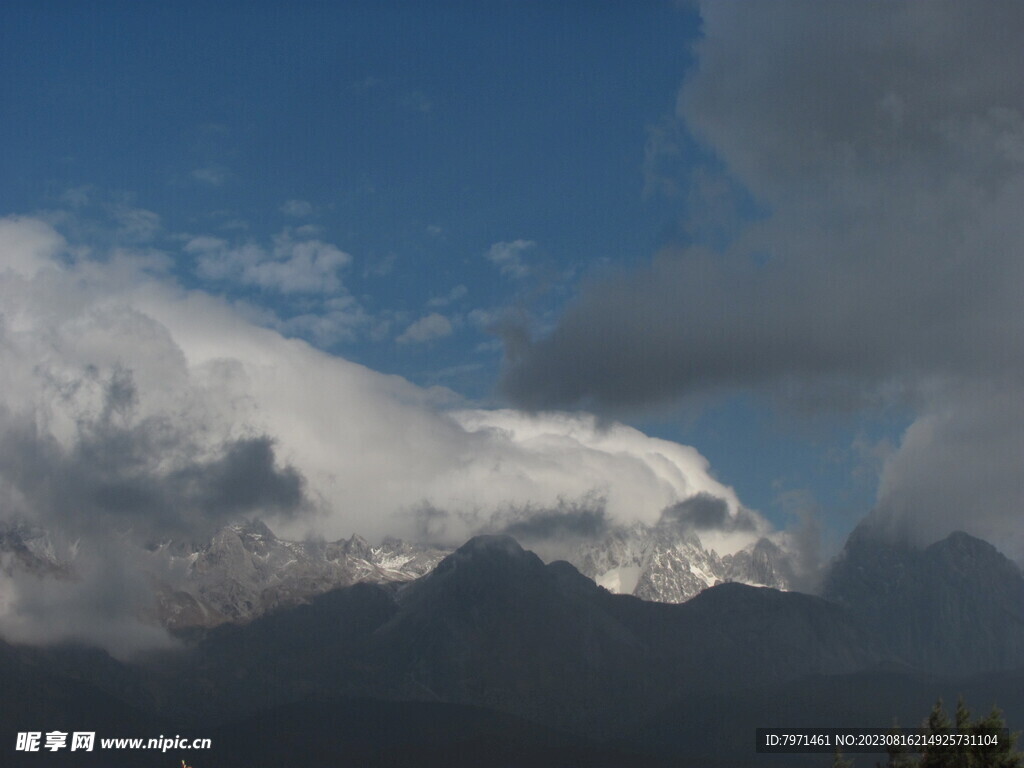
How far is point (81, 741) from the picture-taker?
18775cm

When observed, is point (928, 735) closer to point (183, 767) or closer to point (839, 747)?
point (839, 747)

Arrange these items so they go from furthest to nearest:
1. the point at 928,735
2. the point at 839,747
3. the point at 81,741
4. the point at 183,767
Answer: the point at 81,741, the point at 839,747, the point at 928,735, the point at 183,767

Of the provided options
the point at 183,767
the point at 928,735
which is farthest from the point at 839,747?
the point at 183,767

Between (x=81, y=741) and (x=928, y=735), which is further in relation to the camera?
(x=81, y=741)

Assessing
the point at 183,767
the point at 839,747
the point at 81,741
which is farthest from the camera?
the point at 81,741

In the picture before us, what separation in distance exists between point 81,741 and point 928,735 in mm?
134797

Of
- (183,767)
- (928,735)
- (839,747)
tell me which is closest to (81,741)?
(183,767)

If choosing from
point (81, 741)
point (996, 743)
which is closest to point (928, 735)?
point (996, 743)

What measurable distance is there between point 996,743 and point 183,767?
71698 mm

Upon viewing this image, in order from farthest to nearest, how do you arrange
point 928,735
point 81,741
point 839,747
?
point 81,741 → point 839,747 → point 928,735

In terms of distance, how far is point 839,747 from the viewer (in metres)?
126

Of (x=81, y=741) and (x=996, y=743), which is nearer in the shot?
(x=996, y=743)

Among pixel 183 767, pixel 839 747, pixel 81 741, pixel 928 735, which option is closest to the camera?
pixel 183 767

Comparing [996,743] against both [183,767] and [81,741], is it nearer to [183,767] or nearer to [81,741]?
[183,767]
